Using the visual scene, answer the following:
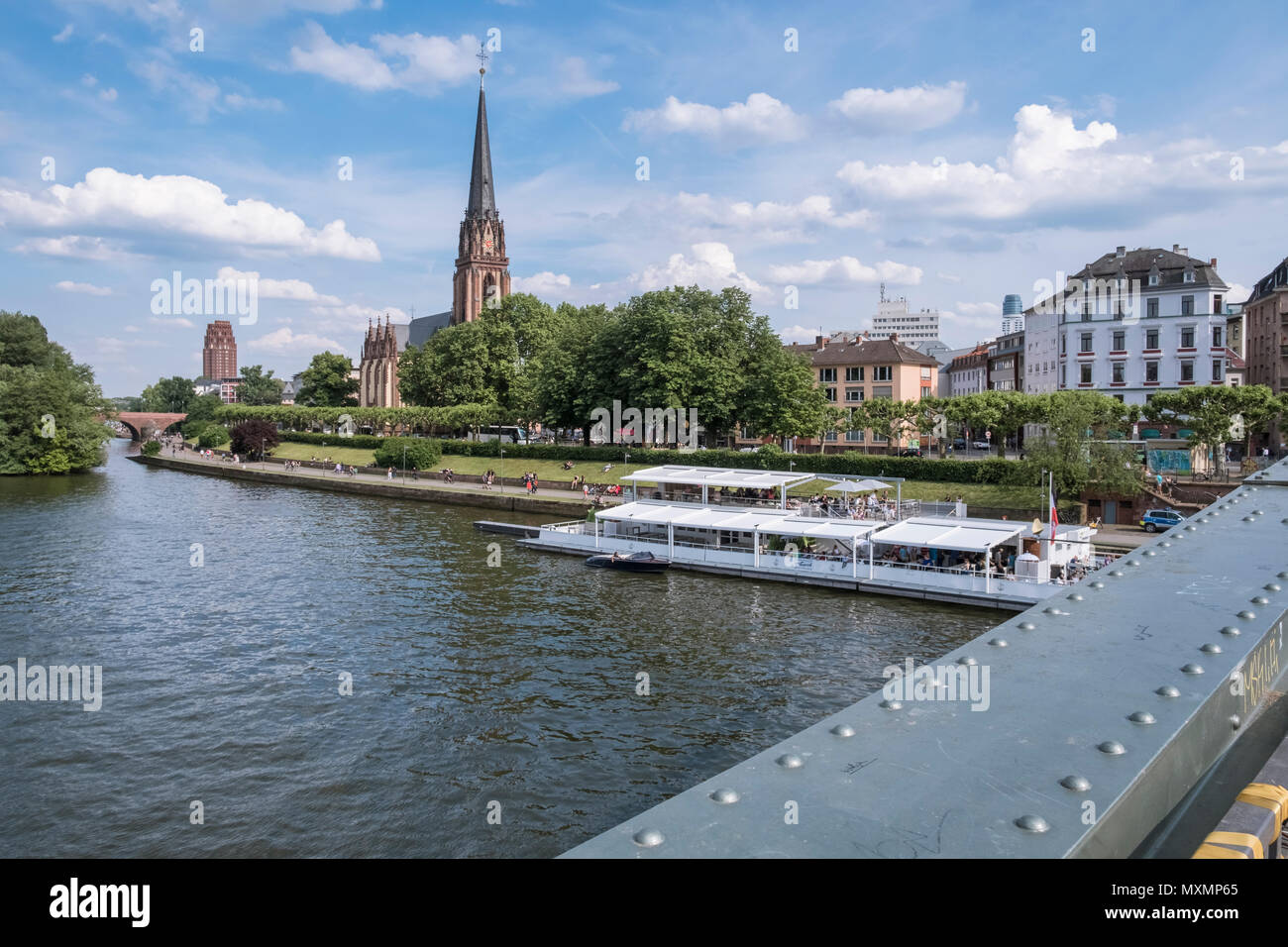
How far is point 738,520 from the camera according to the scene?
45281 mm

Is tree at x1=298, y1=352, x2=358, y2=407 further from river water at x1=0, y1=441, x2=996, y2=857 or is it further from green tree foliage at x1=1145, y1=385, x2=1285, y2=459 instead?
green tree foliage at x1=1145, y1=385, x2=1285, y2=459

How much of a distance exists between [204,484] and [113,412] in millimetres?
30671

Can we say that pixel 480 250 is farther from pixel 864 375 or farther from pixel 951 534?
pixel 951 534

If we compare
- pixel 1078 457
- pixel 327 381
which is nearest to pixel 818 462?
pixel 1078 457

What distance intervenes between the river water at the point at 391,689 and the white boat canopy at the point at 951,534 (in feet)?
9.63

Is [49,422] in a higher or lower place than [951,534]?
higher

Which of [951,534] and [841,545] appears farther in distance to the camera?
[841,545]

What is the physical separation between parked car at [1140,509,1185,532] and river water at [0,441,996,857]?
19.1m

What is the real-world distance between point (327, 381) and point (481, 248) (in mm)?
35719

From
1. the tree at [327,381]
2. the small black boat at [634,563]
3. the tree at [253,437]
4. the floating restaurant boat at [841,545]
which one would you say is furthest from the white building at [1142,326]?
the tree at [327,381]

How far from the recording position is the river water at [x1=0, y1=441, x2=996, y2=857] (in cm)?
1722

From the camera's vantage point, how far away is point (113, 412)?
358 feet

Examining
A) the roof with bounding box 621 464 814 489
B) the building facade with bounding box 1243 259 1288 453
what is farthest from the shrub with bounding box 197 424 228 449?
the building facade with bounding box 1243 259 1288 453
